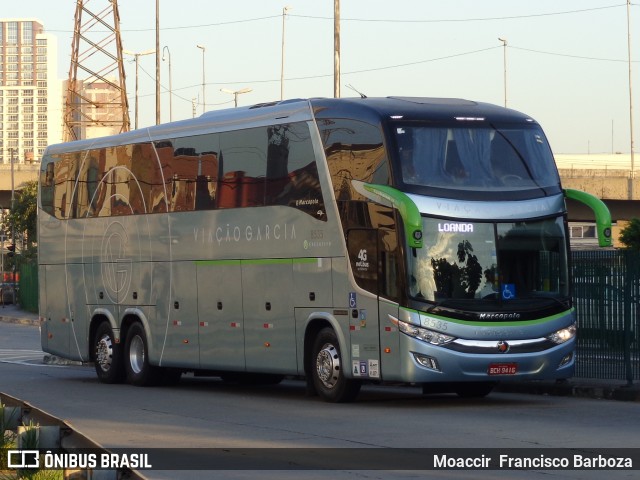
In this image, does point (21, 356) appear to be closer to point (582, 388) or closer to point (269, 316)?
point (269, 316)

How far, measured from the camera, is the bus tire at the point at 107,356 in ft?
80.2

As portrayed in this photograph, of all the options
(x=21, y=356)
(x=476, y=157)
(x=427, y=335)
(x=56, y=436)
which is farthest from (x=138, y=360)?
(x=56, y=436)

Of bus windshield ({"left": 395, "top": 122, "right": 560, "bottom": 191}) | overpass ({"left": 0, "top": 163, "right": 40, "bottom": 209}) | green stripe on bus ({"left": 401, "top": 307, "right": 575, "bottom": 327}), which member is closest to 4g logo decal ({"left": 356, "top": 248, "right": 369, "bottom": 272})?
green stripe on bus ({"left": 401, "top": 307, "right": 575, "bottom": 327})

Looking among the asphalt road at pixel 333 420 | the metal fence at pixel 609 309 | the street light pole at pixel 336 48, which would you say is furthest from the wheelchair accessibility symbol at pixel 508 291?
the street light pole at pixel 336 48

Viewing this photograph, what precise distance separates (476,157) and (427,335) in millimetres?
2412

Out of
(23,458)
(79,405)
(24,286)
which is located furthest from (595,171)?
(23,458)

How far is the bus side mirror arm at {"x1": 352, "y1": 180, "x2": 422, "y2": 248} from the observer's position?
675 inches

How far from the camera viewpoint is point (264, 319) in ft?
66.5

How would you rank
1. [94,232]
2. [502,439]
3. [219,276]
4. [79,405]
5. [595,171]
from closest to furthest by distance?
[502,439]
[79,405]
[219,276]
[94,232]
[595,171]

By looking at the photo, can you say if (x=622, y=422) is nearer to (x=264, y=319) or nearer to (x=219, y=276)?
(x=264, y=319)

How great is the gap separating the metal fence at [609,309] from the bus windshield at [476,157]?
169cm

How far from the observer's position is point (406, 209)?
675 inches

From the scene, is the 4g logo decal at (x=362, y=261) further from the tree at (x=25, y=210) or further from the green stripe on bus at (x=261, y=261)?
the tree at (x=25, y=210)

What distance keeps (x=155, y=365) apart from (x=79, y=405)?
13.6ft
